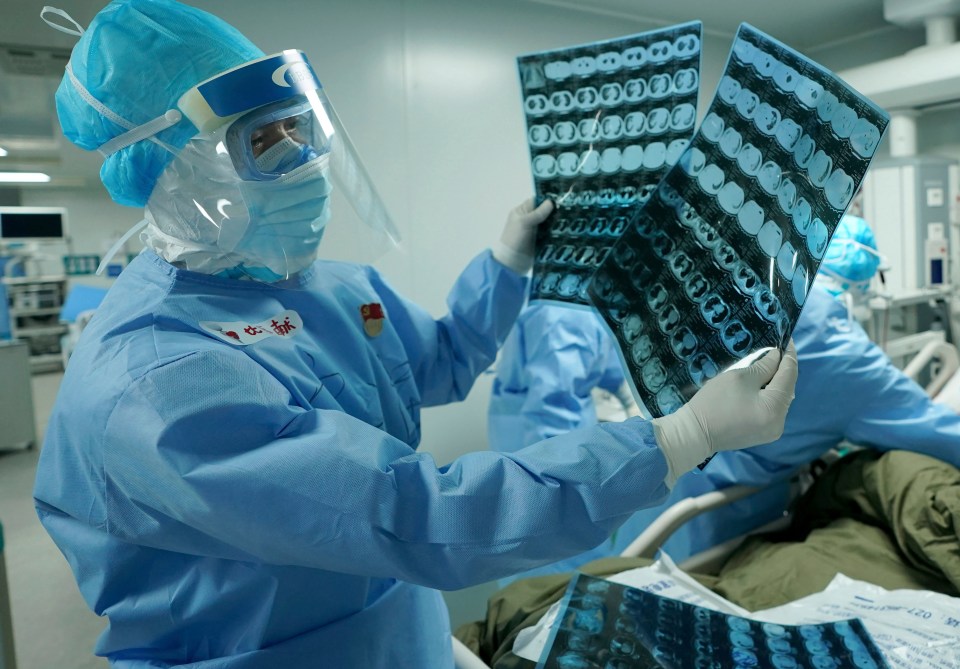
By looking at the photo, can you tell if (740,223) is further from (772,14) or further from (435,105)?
(772,14)

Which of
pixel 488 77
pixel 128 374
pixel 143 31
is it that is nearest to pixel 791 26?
pixel 488 77

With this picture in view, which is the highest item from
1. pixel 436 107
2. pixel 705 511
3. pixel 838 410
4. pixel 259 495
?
pixel 436 107

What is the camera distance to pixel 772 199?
1016 mm

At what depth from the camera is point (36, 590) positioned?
261cm

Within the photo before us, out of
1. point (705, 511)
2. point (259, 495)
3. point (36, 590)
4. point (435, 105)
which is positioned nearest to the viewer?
point (259, 495)

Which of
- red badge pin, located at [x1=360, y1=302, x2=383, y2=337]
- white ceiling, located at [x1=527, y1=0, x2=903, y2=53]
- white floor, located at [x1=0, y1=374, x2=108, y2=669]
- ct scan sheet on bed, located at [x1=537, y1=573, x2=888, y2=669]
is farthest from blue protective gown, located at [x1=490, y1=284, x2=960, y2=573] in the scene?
white floor, located at [x1=0, y1=374, x2=108, y2=669]

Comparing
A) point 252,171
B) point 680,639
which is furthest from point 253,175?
point 680,639

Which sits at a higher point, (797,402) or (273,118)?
(273,118)

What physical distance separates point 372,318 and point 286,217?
0.27 metres

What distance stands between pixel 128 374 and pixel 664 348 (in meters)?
0.77

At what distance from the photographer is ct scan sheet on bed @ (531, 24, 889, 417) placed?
94cm

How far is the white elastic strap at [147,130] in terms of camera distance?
3.58 ft

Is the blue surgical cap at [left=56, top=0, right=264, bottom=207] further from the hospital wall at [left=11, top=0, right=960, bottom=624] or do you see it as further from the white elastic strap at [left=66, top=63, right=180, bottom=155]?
the hospital wall at [left=11, top=0, right=960, bottom=624]

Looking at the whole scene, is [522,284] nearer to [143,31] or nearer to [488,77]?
[143,31]
